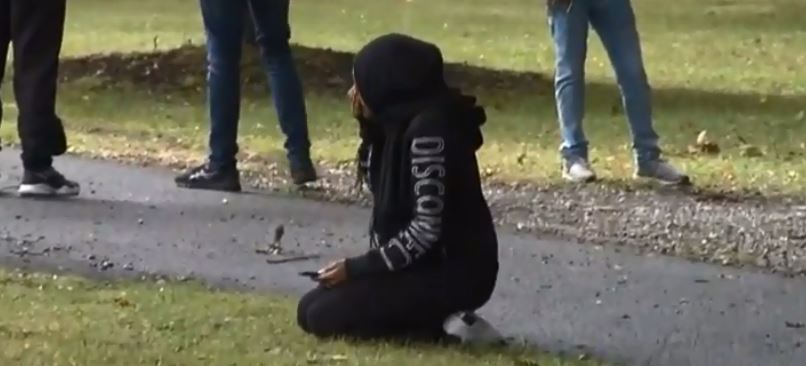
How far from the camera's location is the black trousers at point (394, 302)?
207 inches

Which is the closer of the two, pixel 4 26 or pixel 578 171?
pixel 4 26

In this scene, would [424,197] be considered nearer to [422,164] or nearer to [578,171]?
[422,164]

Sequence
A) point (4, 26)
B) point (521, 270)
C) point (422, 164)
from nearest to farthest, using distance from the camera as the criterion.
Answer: point (422, 164)
point (521, 270)
point (4, 26)

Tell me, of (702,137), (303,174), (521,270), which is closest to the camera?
(521,270)

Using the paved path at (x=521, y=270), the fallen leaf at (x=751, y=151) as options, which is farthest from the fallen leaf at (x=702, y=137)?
the paved path at (x=521, y=270)

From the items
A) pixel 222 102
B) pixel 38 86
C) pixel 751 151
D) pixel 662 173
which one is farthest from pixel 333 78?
pixel 38 86

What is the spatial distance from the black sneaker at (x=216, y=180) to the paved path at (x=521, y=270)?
0.09 m

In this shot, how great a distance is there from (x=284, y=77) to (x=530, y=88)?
23.9ft

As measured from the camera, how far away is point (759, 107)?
47.1ft

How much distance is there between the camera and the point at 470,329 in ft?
17.3

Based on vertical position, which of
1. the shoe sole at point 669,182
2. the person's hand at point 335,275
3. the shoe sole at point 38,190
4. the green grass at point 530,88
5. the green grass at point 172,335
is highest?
the person's hand at point 335,275

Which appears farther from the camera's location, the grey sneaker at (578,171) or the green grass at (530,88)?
the green grass at (530,88)

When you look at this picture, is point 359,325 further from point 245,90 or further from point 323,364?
point 245,90

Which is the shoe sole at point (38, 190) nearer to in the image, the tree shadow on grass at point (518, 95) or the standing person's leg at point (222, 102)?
the standing person's leg at point (222, 102)
